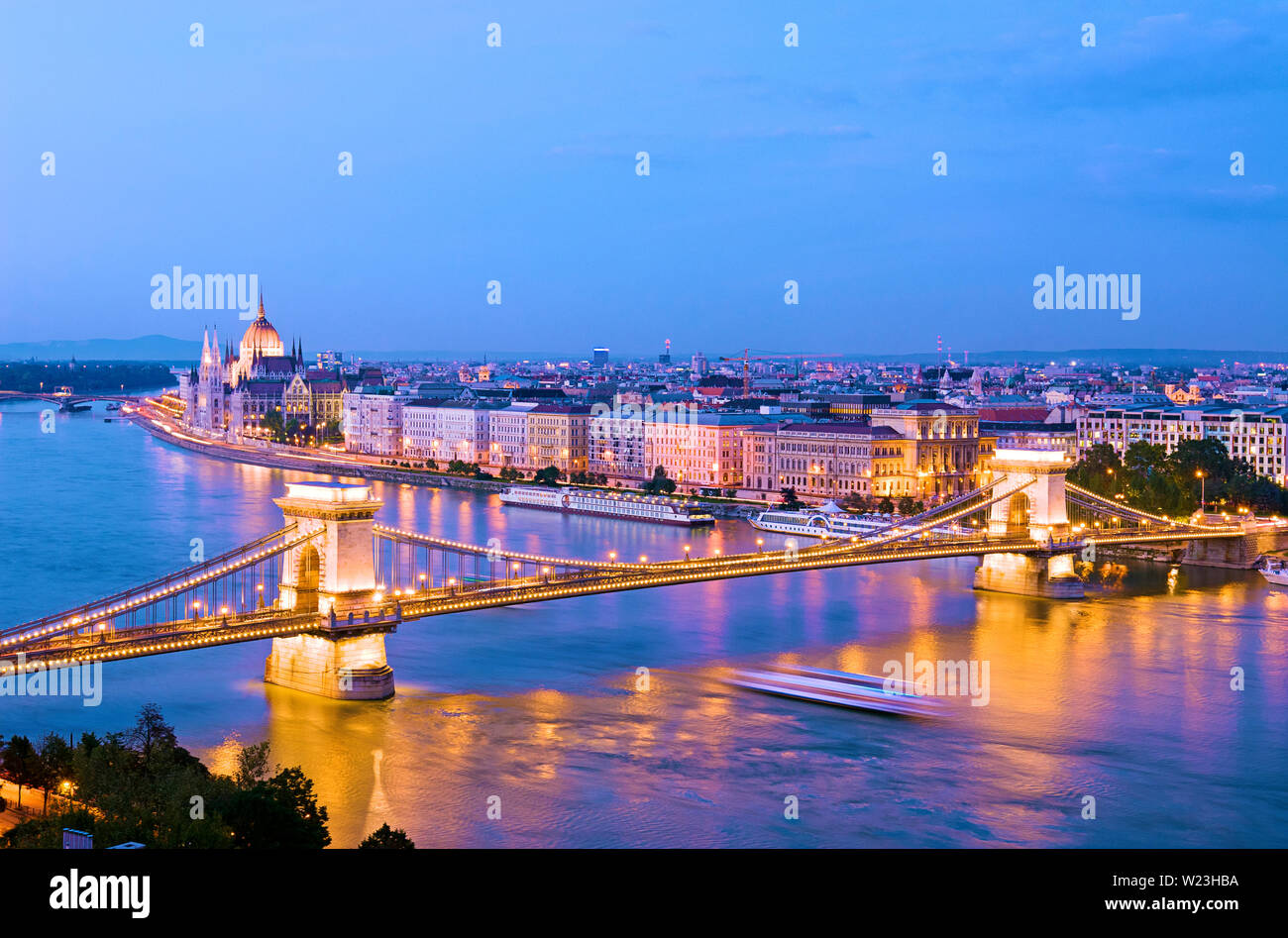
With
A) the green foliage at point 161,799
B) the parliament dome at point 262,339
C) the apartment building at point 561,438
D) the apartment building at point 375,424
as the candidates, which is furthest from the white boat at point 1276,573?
the parliament dome at point 262,339

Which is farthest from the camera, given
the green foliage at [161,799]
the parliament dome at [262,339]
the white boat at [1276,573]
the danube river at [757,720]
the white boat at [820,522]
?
the parliament dome at [262,339]

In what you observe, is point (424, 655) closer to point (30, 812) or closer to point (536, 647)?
point (536, 647)

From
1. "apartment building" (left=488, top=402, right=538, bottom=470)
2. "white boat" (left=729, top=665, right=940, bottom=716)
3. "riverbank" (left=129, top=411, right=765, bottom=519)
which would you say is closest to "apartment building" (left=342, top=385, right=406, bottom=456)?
"riverbank" (left=129, top=411, right=765, bottom=519)

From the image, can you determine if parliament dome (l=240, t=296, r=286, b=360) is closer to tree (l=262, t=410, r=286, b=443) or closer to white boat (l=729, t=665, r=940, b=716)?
tree (l=262, t=410, r=286, b=443)

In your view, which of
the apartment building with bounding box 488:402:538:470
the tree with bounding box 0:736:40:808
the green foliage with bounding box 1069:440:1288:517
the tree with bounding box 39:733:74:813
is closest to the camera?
the tree with bounding box 39:733:74:813

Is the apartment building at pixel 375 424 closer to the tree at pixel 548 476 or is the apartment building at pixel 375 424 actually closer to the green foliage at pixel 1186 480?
the tree at pixel 548 476

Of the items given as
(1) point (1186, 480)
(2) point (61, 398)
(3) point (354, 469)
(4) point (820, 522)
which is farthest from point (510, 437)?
(2) point (61, 398)
